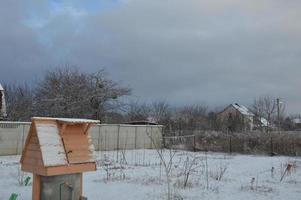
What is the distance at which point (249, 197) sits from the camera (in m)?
9.50

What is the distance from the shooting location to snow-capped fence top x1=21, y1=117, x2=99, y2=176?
7137 millimetres

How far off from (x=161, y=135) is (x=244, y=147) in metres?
7.24

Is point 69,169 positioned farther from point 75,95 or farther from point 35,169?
point 75,95

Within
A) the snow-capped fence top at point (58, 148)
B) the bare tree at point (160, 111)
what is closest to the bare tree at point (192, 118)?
the bare tree at point (160, 111)

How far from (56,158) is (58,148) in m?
0.23

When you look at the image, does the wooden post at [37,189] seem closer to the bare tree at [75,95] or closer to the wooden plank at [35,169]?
the wooden plank at [35,169]

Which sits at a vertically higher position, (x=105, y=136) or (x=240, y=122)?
(x=240, y=122)

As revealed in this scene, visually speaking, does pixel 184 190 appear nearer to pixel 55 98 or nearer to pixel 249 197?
pixel 249 197

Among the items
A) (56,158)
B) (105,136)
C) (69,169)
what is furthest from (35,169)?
(105,136)

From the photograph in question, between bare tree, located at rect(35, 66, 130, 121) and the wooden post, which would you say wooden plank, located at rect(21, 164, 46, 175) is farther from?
bare tree, located at rect(35, 66, 130, 121)

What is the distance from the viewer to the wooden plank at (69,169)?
7.02m

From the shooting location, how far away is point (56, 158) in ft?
23.5

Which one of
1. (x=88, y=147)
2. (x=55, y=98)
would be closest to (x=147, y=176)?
(x=88, y=147)

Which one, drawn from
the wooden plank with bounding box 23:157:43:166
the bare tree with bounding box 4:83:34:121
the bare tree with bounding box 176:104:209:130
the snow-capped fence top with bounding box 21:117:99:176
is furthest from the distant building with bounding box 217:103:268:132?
the wooden plank with bounding box 23:157:43:166
